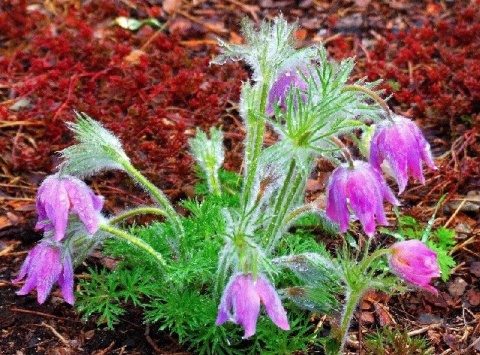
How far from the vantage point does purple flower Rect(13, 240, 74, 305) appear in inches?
75.9

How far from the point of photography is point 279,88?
2.09 m

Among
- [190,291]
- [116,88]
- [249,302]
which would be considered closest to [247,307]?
[249,302]

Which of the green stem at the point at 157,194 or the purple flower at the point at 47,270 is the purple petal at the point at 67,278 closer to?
the purple flower at the point at 47,270

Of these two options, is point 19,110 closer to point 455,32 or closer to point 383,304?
point 383,304

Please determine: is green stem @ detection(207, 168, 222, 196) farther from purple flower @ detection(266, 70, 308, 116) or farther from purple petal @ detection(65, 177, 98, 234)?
purple petal @ detection(65, 177, 98, 234)

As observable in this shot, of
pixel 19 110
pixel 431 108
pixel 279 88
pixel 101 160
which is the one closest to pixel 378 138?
pixel 279 88

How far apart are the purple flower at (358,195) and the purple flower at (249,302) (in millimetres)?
237

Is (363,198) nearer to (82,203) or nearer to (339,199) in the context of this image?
(339,199)

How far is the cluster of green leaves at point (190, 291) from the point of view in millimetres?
2088

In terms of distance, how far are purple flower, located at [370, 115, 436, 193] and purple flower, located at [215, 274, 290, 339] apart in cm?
41

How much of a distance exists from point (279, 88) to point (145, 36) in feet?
5.72

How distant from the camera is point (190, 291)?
219 centimetres

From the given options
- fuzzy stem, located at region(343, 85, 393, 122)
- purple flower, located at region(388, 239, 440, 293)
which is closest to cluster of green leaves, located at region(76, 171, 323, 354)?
purple flower, located at region(388, 239, 440, 293)

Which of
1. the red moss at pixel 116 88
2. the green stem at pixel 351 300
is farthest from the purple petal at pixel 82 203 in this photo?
the red moss at pixel 116 88
